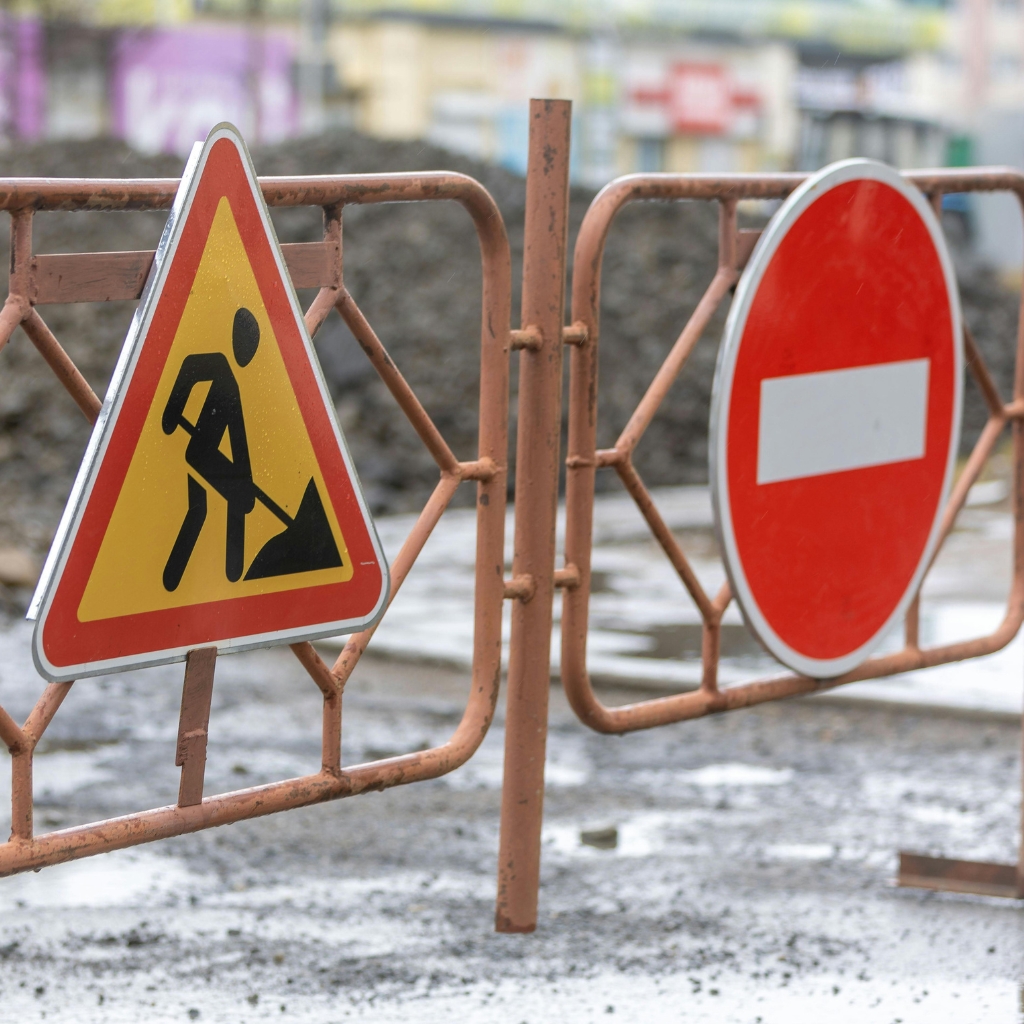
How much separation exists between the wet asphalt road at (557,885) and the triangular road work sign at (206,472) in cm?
88

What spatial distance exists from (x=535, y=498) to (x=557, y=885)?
103cm

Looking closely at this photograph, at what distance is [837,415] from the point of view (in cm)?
338

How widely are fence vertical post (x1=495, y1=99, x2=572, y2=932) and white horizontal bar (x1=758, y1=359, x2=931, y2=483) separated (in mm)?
401

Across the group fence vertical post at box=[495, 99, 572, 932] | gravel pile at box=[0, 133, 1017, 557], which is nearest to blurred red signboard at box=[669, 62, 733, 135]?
gravel pile at box=[0, 133, 1017, 557]

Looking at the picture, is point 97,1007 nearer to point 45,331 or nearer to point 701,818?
point 45,331

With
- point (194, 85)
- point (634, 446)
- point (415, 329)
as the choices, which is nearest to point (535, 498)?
point (634, 446)

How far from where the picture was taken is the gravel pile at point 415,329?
1170 centimetres

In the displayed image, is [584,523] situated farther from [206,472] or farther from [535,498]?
[206,472]

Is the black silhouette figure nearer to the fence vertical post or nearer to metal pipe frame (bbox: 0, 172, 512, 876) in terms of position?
metal pipe frame (bbox: 0, 172, 512, 876)

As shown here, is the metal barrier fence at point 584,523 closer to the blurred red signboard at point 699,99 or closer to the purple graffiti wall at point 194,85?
the purple graffiti wall at point 194,85

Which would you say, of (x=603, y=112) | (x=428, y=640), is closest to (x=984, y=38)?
(x=603, y=112)

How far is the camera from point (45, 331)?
2.44 meters

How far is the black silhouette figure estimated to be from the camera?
8.27 ft

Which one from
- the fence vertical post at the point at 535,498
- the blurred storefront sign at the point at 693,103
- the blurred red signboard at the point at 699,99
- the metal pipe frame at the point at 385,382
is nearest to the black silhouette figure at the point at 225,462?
the metal pipe frame at the point at 385,382
